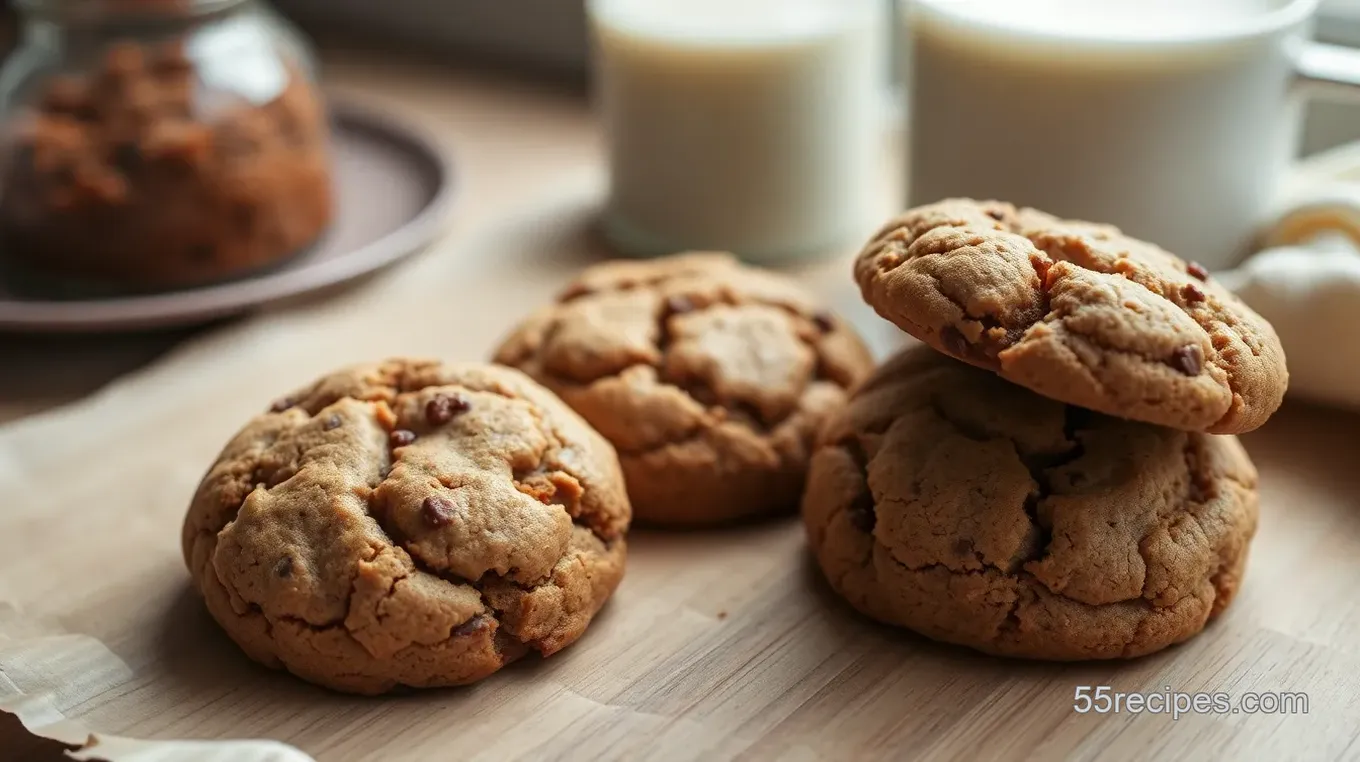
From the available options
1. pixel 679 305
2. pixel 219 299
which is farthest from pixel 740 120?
pixel 219 299

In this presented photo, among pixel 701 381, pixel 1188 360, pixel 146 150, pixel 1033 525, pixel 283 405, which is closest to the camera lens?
pixel 1188 360

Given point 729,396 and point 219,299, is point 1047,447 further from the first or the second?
point 219,299

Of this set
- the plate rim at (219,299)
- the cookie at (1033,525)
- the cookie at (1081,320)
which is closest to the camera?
the cookie at (1081,320)

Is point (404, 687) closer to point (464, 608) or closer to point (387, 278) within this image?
point (464, 608)

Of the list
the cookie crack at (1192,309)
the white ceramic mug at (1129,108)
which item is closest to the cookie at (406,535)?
the cookie crack at (1192,309)

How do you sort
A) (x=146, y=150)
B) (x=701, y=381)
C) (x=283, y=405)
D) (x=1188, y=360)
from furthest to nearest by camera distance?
(x=146, y=150) → (x=701, y=381) → (x=283, y=405) → (x=1188, y=360)

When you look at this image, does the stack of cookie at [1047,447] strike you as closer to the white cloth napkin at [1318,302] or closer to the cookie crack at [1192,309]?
the cookie crack at [1192,309]
